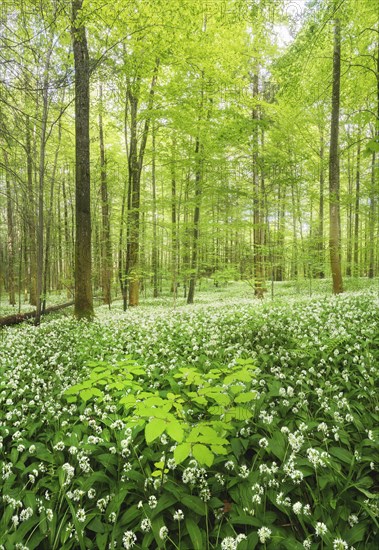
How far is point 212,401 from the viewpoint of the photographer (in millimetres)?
3818

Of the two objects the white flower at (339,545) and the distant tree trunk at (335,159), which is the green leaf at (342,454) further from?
the distant tree trunk at (335,159)

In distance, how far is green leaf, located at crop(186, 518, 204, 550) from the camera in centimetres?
212

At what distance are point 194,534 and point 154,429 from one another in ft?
3.13

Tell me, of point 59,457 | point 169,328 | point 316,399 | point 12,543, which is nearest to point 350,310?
point 316,399

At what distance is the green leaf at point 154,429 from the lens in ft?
6.29

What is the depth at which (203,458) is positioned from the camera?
1.92 m

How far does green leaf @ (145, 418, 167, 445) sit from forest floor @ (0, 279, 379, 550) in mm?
12

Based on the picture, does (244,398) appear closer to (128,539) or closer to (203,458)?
(203,458)

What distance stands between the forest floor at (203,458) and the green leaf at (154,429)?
0.04ft

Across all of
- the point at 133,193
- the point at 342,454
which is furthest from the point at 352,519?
the point at 133,193

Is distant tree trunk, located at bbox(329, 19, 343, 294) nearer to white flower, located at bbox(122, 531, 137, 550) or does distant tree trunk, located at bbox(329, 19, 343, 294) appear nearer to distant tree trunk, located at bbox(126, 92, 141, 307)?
distant tree trunk, located at bbox(126, 92, 141, 307)

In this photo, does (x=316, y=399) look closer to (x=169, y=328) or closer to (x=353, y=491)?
(x=353, y=491)

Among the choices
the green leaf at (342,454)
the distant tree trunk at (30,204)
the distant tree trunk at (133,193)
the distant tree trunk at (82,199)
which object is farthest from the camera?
the distant tree trunk at (133,193)

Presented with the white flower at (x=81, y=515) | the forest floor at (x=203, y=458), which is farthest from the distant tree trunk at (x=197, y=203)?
the white flower at (x=81, y=515)
